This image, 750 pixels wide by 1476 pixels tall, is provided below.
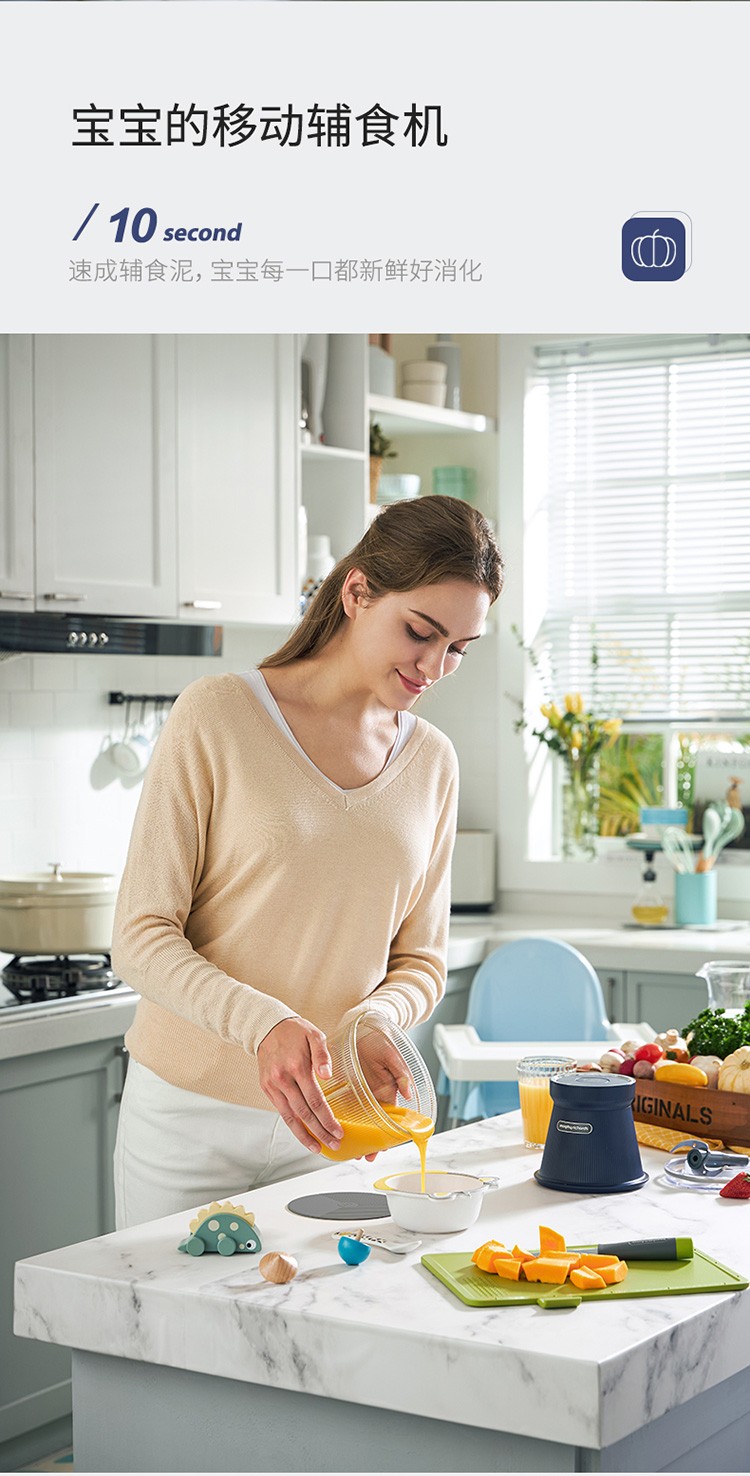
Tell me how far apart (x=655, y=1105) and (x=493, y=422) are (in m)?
3.04

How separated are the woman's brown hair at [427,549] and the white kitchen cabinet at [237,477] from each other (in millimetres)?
1667

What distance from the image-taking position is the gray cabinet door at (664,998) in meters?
4.07

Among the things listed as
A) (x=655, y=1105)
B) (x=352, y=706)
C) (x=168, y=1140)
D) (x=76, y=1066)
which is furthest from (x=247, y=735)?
(x=76, y=1066)

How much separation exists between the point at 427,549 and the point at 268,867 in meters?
0.44

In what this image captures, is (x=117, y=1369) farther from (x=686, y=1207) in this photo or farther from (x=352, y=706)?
(x=352, y=706)

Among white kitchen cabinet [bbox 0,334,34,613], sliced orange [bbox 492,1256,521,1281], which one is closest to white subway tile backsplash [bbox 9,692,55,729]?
white kitchen cabinet [bbox 0,334,34,613]

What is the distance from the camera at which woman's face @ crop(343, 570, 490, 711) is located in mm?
2102

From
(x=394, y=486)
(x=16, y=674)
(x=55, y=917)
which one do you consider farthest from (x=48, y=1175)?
(x=394, y=486)

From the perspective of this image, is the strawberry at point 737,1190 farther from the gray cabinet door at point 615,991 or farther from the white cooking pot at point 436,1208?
the gray cabinet door at point 615,991

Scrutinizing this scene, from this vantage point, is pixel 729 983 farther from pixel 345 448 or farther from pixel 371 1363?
pixel 345 448

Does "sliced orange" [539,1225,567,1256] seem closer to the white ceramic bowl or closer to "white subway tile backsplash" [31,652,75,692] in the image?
"white subway tile backsplash" [31,652,75,692]

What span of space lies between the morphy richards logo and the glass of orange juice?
5.46 feet

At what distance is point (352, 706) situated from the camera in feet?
7.34

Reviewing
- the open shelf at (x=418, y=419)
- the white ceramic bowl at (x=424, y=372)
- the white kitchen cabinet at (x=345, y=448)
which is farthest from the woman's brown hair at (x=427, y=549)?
the white ceramic bowl at (x=424, y=372)
